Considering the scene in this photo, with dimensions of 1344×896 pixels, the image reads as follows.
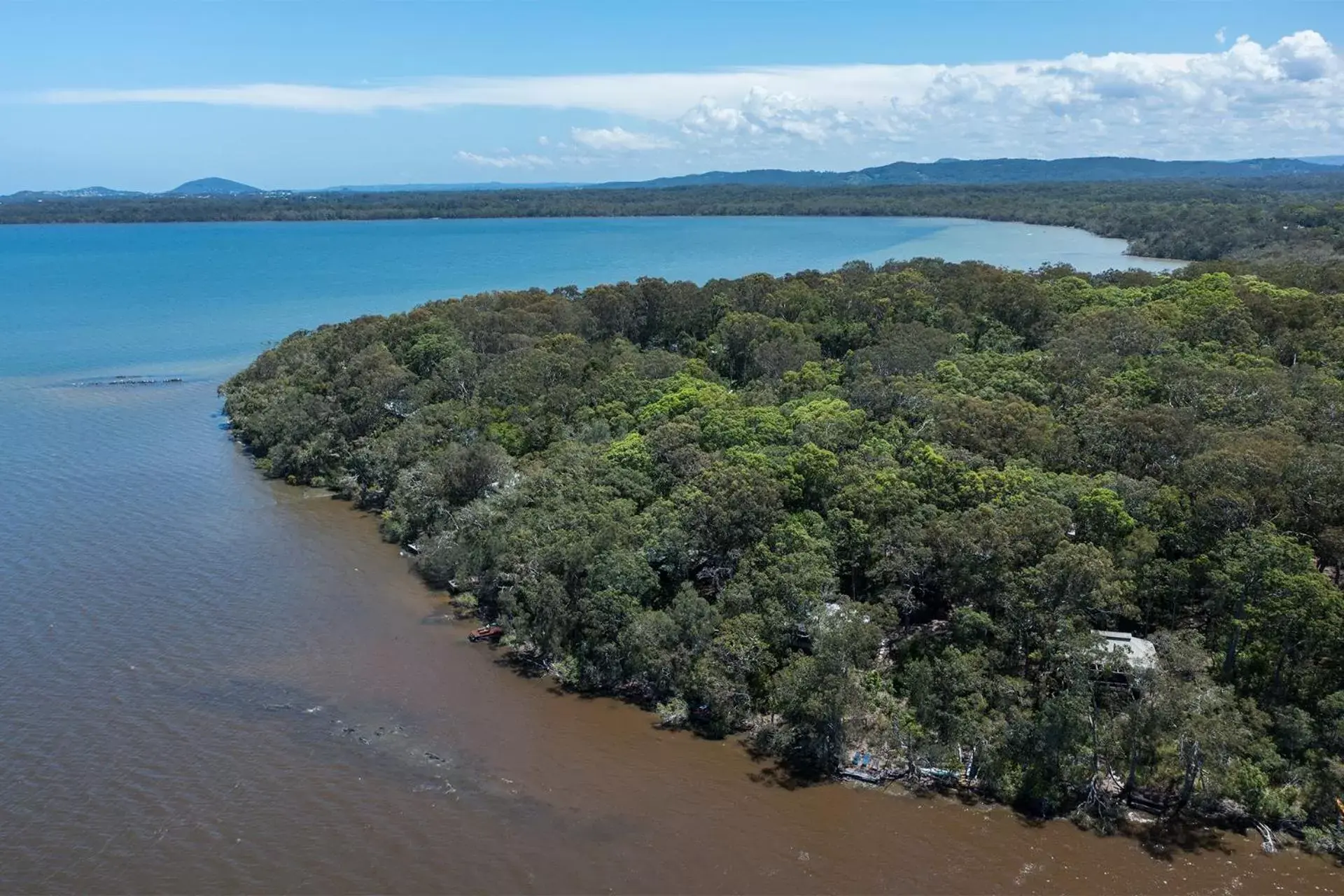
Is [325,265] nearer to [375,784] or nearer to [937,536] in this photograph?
[375,784]

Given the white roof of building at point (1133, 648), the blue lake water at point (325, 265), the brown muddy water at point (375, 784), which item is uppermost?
the blue lake water at point (325, 265)

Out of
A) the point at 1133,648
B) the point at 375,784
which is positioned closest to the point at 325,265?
the point at 375,784

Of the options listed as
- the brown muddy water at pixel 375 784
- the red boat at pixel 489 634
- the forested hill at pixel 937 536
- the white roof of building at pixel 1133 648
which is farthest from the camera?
the red boat at pixel 489 634

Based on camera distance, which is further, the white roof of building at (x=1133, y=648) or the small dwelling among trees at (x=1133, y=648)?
the white roof of building at (x=1133, y=648)

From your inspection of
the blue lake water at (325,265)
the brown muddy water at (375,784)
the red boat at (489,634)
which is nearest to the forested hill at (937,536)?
the red boat at (489,634)

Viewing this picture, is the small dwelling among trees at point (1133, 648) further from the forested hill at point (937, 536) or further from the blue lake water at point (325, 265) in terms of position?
the blue lake water at point (325, 265)

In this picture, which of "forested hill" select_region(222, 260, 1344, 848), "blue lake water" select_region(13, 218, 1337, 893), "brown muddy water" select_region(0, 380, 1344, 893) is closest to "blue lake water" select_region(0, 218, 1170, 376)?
"blue lake water" select_region(13, 218, 1337, 893)

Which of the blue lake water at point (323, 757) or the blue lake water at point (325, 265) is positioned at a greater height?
the blue lake water at point (325, 265)
